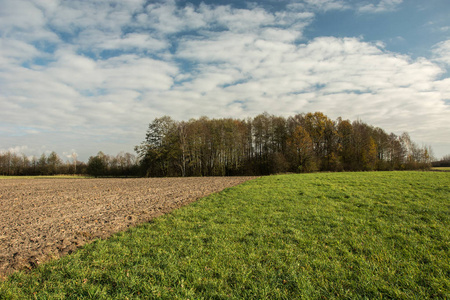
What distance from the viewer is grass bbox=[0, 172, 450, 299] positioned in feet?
12.9

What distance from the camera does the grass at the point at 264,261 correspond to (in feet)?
12.9

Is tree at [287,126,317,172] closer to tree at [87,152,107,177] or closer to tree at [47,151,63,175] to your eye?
tree at [87,152,107,177]

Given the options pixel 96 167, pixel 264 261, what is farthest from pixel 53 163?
pixel 264 261

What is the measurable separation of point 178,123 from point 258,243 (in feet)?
169

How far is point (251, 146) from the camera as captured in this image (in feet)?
190

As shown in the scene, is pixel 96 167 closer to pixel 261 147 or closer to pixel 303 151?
pixel 261 147

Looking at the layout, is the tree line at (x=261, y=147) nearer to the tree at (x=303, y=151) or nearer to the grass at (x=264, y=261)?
the tree at (x=303, y=151)

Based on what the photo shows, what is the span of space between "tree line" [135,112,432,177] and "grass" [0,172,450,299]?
135 feet

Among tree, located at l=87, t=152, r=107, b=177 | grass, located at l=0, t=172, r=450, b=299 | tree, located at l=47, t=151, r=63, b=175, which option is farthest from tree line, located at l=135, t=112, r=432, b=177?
tree, located at l=47, t=151, r=63, b=175

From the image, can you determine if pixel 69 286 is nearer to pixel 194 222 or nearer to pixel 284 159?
pixel 194 222

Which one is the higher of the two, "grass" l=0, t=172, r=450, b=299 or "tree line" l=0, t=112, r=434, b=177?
"tree line" l=0, t=112, r=434, b=177

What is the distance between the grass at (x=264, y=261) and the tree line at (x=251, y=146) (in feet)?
135

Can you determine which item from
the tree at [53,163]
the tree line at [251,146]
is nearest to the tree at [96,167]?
the tree at [53,163]

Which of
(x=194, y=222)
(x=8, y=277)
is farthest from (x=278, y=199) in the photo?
(x=8, y=277)
